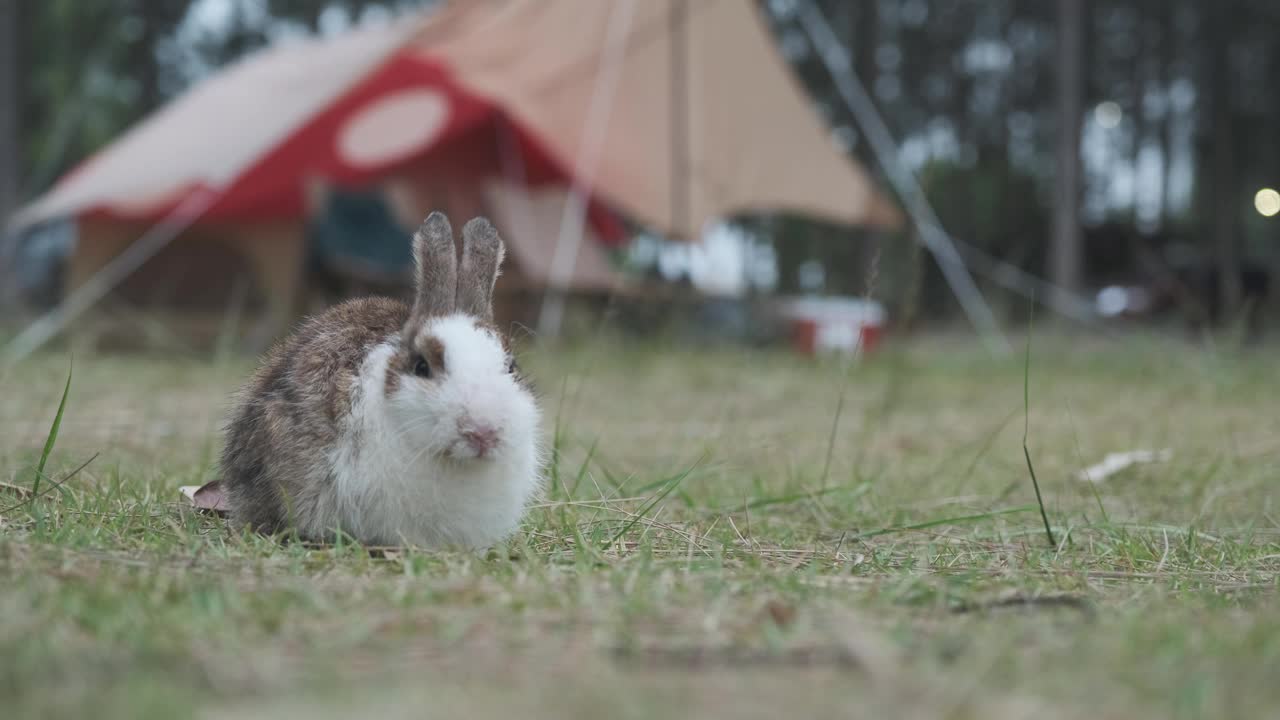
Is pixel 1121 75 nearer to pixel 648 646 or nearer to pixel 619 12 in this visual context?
pixel 619 12

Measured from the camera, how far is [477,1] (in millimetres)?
8352

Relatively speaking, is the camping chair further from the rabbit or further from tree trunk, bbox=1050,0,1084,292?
the rabbit

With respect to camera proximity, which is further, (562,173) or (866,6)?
(866,6)

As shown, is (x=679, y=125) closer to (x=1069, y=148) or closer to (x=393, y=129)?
(x=393, y=129)

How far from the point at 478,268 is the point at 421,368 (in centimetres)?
27

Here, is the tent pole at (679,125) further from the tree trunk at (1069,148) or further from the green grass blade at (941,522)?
the green grass blade at (941,522)

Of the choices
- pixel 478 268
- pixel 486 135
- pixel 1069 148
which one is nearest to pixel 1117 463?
pixel 478 268

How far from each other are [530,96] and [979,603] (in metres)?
6.22

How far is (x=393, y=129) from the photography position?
7.61 meters

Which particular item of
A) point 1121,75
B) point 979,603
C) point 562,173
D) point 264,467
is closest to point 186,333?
point 562,173

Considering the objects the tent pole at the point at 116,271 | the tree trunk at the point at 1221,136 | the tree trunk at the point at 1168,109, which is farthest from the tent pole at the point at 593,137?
the tree trunk at the point at 1168,109

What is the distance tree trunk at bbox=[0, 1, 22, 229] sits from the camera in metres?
10.8

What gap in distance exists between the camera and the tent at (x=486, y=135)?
751cm

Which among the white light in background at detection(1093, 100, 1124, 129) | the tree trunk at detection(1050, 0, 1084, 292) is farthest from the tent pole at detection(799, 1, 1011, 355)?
the white light in background at detection(1093, 100, 1124, 129)
